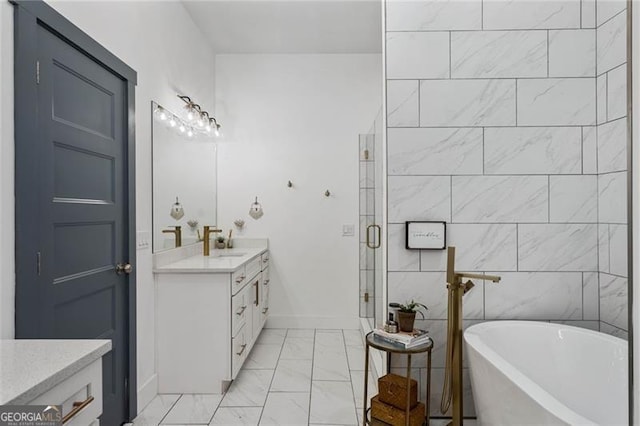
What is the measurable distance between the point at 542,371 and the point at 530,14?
195cm

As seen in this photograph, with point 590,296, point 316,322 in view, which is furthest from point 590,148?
point 316,322

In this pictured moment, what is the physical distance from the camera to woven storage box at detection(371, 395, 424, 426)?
6.09 feet

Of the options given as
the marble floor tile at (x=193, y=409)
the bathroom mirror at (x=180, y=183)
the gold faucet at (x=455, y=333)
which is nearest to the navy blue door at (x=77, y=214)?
the marble floor tile at (x=193, y=409)

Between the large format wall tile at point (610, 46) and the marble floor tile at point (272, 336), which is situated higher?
the large format wall tile at point (610, 46)

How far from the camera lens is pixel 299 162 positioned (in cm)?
406

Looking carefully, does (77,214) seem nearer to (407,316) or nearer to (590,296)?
(407,316)

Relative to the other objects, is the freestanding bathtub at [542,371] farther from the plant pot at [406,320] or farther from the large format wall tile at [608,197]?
the large format wall tile at [608,197]

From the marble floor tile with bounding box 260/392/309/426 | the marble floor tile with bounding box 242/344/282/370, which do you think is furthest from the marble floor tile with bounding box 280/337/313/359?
the marble floor tile with bounding box 260/392/309/426

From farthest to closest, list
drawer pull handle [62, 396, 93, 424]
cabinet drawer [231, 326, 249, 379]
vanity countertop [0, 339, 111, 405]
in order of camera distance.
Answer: cabinet drawer [231, 326, 249, 379]
drawer pull handle [62, 396, 93, 424]
vanity countertop [0, 339, 111, 405]

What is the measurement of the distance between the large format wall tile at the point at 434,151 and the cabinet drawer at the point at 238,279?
134cm

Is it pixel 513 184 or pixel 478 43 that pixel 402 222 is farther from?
pixel 478 43

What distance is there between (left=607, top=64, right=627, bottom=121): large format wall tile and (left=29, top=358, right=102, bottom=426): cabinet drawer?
8.13 feet

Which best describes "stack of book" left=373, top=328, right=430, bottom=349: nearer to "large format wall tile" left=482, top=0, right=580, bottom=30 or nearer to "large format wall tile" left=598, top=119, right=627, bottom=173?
"large format wall tile" left=598, top=119, right=627, bottom=173

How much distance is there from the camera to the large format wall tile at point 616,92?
1854mm
